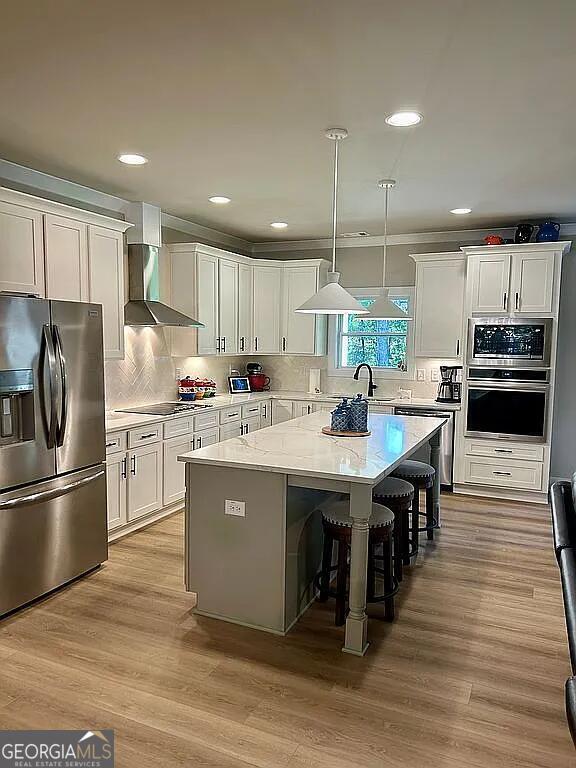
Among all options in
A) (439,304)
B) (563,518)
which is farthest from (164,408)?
(563,518)

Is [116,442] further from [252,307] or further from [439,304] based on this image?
[439,304]

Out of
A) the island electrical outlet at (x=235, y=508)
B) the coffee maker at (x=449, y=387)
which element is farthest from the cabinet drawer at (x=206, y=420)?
the coffee maker at (x=449, y=387)

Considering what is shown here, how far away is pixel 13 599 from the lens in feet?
10.5

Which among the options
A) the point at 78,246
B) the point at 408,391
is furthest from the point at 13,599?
the point at 408,391

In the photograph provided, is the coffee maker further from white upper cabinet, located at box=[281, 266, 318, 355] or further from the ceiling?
the ceiling

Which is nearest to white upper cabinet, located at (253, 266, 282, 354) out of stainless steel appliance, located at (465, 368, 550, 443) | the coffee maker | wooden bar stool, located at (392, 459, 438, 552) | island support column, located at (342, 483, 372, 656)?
the coffee maker

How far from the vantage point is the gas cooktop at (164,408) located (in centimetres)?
500

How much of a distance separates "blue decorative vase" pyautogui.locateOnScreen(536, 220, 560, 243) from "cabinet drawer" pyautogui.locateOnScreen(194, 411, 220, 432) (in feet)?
11.7

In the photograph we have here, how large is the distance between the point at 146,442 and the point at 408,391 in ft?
10.1

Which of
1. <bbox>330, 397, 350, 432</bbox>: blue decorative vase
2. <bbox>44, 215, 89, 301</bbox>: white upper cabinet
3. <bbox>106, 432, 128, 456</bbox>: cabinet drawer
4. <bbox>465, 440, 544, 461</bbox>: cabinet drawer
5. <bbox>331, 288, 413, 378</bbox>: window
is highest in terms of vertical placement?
<bbox>44, 215, 89, 301</bbox>: white upper cabinet

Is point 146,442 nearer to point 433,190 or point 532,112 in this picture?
point 433,190

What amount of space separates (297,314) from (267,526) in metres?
3.97

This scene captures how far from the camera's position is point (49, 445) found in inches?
133

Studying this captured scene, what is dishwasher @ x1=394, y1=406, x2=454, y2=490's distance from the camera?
Result: 5684mm
